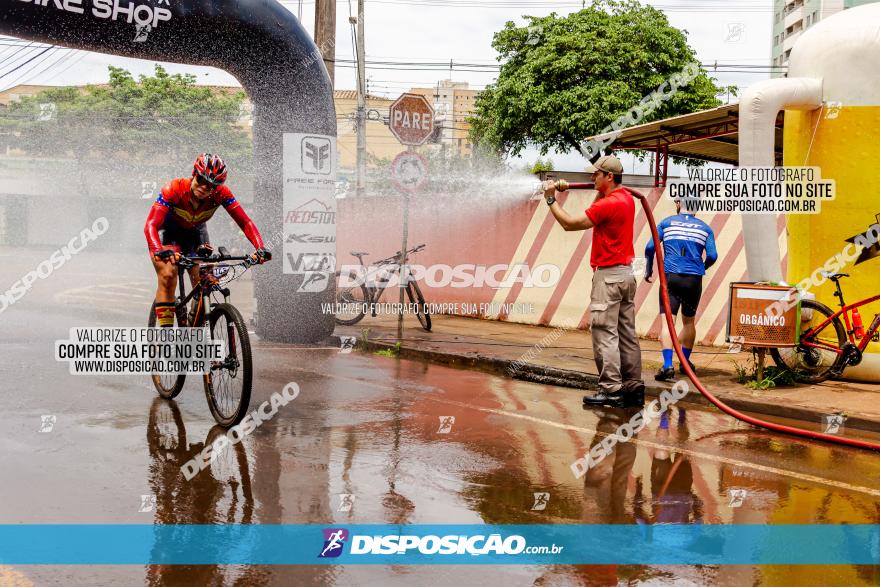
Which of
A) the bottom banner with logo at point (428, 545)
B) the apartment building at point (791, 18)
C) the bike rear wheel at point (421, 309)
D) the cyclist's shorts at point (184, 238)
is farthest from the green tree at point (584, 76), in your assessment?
the apartment building at point (791, 18)

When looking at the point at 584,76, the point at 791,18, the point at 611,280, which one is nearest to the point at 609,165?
the point at 611,280

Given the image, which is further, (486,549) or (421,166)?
(421,166)

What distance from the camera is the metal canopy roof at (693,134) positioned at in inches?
496

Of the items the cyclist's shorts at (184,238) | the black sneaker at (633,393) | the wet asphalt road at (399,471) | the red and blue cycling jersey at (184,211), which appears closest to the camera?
the wet asphalt road at (399,471)

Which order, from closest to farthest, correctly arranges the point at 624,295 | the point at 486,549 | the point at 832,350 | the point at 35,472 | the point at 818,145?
the point at 486,549 < the point at 35,472 < the point at 624,295 < the point at 832,350 < the point at 818,145

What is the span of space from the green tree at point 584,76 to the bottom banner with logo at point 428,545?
32288mm

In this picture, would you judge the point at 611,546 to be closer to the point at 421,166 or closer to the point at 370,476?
the point at 370,476

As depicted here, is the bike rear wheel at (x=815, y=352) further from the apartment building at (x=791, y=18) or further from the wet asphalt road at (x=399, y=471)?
the apartment building at (x=791, y=18)

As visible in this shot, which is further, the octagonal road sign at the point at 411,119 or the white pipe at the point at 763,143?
the octagonal road sign at the point at 411,119

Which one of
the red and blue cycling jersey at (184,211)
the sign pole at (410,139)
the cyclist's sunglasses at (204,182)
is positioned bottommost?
the red and blue cycling jersey at (184,211)

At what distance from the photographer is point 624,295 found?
8.23 meters

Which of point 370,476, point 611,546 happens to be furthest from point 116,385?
point 611,546

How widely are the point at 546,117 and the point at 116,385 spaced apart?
31.0m

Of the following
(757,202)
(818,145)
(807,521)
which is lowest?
(807,521)
